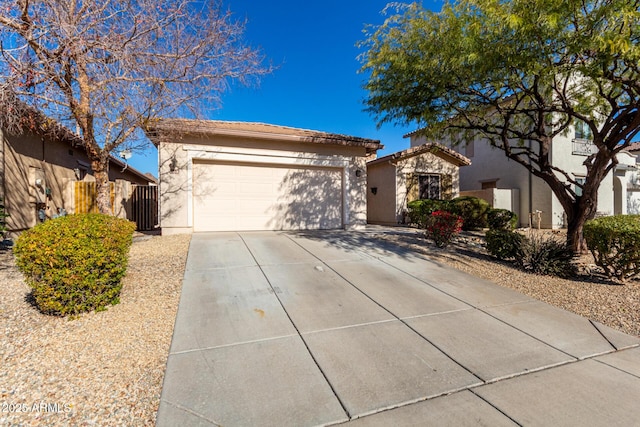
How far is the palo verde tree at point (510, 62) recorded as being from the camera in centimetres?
512

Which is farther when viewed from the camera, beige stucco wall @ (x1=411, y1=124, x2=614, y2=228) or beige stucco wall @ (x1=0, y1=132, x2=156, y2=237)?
beige stucco wall @ (x1=411, y1=124, x2=614, y2=228)

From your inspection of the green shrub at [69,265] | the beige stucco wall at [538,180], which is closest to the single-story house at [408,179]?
the beige stucco wall at [538,180]

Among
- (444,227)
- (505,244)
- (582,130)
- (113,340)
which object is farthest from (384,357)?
(582,130)

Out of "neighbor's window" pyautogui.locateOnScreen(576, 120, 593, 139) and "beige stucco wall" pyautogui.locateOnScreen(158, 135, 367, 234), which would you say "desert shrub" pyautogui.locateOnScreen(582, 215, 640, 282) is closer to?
"beige stucco wall" pyautogui.locateOnScreen(158, 135, 367, 234)

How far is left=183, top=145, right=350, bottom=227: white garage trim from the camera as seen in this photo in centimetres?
922

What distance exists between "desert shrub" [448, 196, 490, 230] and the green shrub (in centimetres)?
1245

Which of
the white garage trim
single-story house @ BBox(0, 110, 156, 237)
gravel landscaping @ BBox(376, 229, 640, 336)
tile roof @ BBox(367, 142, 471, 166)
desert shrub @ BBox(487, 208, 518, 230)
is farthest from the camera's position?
tile roof @ BBox(367, 142, 471, 166)

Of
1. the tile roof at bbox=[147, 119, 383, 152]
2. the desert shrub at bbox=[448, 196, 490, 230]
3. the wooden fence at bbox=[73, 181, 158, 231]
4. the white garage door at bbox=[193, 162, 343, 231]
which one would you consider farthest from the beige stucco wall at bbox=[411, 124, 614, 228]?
the wooden fence at bbox=[73, 181, 158, 231]

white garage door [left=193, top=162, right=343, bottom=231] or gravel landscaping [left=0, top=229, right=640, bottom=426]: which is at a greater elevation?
white garage door [left=193, top=162, right=343, bottom=231]

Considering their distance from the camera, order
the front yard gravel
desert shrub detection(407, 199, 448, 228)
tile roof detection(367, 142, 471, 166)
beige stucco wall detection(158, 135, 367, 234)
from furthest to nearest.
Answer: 1. tile roof detection(367, 142, 471, 166)
2. desert shrub detection(407, 199, 448, 228)
3. beige stucco wall detection(158, 135, 367, 234)
4. the front yard gravel

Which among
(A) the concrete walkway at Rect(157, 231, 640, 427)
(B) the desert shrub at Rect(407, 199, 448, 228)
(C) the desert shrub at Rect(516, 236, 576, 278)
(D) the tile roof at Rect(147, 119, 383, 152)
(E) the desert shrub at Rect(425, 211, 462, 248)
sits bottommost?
(A) the concrete walkway at Rect(157, 231, 640, 427)

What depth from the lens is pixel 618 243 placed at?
16.9 ft

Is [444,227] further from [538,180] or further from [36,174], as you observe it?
[36,174]

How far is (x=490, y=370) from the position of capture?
282 cm
